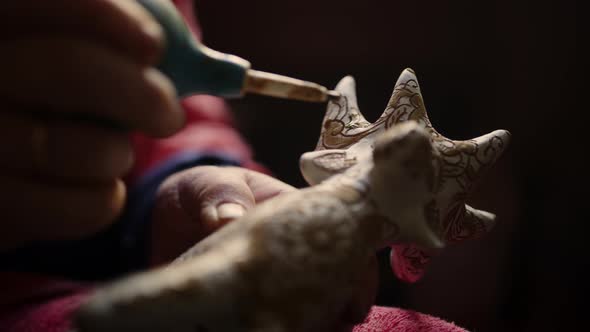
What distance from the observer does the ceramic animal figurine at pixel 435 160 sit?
40 centimetres

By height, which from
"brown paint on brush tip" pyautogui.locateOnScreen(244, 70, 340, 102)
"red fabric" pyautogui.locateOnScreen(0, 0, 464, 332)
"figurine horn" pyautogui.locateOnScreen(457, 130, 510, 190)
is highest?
"brown paint on brush tip" pyautogui.locateOnScreen(244, 70, 340, 102)

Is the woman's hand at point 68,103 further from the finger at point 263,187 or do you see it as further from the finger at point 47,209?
the finger at point 263,187

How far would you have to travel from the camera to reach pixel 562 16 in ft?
2.67

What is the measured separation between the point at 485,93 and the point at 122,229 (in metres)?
0.64

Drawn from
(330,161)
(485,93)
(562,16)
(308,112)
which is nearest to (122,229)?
(308,112)

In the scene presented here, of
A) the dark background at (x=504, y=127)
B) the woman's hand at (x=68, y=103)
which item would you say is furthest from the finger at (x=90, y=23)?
the dark background at (x=504, y=127)

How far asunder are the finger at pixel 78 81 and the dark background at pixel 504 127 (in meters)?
0.45

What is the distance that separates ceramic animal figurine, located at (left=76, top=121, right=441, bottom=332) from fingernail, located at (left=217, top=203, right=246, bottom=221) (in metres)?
0.06

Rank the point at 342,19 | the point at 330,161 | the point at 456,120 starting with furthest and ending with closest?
the point at 342,19, the point at 456,120, the point at 330,161

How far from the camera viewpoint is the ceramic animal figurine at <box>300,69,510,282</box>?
1.30 feet

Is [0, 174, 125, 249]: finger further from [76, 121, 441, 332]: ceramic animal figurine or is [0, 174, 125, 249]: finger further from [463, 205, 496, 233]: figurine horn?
[463, 205, 496, 233]: figurine horn

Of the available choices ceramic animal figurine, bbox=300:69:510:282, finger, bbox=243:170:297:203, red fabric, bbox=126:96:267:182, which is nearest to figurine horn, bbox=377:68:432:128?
ceramic animal figurine, bbox=300:69:510:282

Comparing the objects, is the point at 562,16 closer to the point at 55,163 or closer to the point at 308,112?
the point at 308,112

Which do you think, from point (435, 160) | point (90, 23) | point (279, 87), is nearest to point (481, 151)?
point (435, 160)
